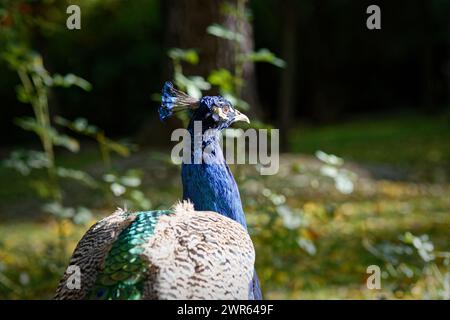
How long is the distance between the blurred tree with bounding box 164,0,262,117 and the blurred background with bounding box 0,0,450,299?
0.07 feet

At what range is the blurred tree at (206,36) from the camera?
5383 mm

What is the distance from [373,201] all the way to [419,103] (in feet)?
40.4

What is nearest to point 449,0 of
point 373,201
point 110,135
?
point 110,135

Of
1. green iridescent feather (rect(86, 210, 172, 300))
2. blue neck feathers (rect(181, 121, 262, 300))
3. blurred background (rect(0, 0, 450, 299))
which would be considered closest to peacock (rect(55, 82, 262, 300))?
green iridescent feather (rect(86, 210, 172, 300))

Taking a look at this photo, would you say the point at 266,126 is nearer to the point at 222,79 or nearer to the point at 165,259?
the point at 222,79

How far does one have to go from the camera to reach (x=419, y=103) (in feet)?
60.4

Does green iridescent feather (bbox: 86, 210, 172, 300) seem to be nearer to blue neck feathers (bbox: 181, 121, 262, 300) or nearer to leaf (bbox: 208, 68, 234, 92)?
blue neck feathers (bbox: 181, 121, 262, 300)

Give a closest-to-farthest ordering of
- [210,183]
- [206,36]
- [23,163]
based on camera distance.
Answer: [210,183]
[23,163]
[206,36]

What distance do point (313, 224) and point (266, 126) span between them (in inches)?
104

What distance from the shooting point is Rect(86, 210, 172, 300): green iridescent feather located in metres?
1.94

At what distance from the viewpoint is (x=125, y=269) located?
77.7 inches

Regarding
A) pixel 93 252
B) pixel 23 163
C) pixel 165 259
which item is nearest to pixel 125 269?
pixel 165 259
